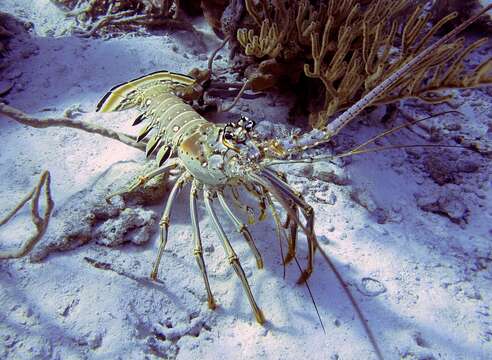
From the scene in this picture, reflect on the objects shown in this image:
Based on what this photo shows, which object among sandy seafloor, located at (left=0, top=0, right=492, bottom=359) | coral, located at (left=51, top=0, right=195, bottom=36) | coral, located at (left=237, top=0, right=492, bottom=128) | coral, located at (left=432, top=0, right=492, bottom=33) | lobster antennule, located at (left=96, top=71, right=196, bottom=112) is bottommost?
sandy seafloor, located at (left=0, top=0, right=492, bottom=359)

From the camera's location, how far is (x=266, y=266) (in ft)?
8.46

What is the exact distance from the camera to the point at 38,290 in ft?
7.10

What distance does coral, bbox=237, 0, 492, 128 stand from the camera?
294 cm

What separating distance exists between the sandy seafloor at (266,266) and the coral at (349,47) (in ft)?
2.11

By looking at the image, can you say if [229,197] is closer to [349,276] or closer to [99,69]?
[349,276]

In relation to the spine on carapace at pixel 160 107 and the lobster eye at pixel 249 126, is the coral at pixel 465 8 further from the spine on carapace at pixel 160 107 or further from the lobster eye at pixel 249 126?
the lobster eye at pixel 249 126

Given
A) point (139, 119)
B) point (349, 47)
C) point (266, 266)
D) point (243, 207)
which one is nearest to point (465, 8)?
point (349, 47)

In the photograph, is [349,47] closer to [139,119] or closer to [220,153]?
[220,153]

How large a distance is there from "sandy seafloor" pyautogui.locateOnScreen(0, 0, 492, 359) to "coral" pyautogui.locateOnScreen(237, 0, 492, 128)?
0.64 metres

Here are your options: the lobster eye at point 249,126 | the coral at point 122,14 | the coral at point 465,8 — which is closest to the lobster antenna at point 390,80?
the lobster eye at point 249,126

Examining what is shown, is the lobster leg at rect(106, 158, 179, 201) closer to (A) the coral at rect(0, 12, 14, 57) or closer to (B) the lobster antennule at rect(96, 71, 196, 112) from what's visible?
(B) the lobster antennule at rect(96, 71, 196, 112)

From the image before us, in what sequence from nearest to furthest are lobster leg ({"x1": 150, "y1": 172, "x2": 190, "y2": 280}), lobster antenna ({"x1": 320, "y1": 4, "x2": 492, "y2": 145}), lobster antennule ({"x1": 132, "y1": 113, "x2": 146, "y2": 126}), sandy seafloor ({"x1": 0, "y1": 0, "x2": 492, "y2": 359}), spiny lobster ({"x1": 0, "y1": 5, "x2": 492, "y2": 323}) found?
lobster antenna ({"x1": 320, "y1": 4, "x2": 492, "y2": 145})
spiny lobster ({"x1": 0, "y1": 5, "x2": 492, "y2": 323})
sandy seafloor ({"x1": 0, "y1": 0, "x2": 492, "y2": 359})
lobster leg ({"x1": 150, "y1": 172, "x2": 190, "y2": 280})
lobster antennule ({"x1": 132, "y1": 113, "x2": 146, "y2": 126})

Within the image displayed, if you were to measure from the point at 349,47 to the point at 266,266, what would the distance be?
2432 mm

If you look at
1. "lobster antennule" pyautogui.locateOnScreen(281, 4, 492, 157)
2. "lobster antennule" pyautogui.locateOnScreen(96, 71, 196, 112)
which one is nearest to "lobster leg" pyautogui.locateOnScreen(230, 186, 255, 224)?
"lobster antennule" pyautogui.locateOnScreen(281, 4, 492, 157)
